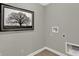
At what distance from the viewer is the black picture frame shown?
46.7 inches

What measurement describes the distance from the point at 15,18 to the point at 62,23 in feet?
3.40

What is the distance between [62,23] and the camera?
177cm

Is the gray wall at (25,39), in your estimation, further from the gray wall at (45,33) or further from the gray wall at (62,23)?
the gray wall at (62,23)

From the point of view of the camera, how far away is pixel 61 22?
1762 millimetres

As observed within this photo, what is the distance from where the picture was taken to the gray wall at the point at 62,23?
64.9 inches

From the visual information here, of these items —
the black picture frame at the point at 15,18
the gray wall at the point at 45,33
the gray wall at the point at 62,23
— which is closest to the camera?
the black picture frame at the point at 15,18

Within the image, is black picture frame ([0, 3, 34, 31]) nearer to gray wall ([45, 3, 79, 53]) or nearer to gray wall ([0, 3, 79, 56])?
gray wall ([0, 3, 79, 56])

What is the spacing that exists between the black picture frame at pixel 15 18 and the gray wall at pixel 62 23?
16.4 inches

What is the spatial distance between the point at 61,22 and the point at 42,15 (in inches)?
19.4

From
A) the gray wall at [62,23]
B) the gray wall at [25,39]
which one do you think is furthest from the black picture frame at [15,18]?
the gray wall at [62,23]

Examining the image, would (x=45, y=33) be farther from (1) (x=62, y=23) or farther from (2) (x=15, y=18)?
(2) (x=15, y=18)

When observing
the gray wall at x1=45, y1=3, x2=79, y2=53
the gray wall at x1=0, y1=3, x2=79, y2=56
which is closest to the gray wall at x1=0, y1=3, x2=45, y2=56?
the gray wall at x1=0, y1=3, x2=79, y2=56

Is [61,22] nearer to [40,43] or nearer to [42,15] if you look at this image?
[42,15]

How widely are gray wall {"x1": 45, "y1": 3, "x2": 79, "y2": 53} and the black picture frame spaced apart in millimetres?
417
